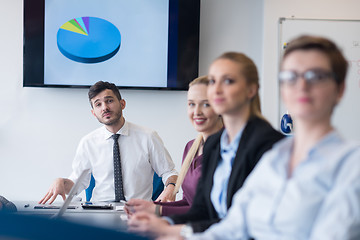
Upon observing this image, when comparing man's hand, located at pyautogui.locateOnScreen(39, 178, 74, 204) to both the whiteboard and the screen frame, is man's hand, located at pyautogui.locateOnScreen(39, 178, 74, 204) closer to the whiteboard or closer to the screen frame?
the screen frame

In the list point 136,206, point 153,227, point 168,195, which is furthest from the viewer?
point 168,195

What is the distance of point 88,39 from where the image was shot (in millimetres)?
3980

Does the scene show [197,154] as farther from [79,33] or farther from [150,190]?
[79,33]

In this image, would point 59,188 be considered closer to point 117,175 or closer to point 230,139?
point 117,175

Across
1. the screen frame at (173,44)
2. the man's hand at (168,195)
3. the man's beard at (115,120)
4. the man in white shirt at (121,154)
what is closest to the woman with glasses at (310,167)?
the man's hand at (168,195)

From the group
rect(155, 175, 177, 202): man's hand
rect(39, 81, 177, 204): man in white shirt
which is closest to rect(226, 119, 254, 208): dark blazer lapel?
rect(155, 175, 177, 202): man's hand

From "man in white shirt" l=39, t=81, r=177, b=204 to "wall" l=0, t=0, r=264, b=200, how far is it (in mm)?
753

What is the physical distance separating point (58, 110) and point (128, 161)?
1.17m

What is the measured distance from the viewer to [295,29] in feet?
13.2

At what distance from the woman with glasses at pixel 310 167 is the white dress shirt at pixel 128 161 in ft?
6.69

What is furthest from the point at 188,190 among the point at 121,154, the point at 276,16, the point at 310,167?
the point at 276,16

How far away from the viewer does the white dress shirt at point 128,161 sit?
3.16 metres

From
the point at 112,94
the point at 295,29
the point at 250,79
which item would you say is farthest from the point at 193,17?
the point at 250,79

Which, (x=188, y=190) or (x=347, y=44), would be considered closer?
(x=188, y=190)
